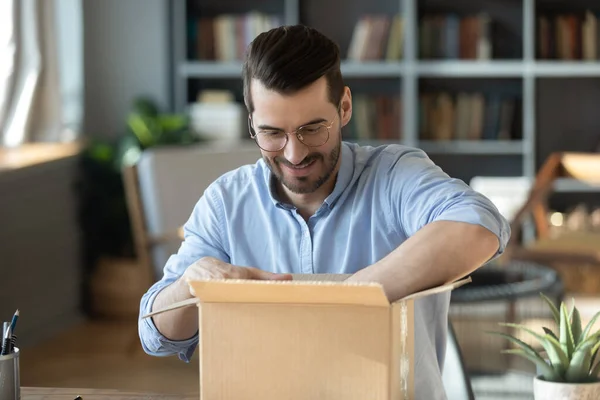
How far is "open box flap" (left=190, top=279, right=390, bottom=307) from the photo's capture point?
120 cm

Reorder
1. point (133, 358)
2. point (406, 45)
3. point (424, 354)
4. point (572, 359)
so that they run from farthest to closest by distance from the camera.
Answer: point (406, 45) → point (133, 358) → point (424, 354) → point (572, 359)

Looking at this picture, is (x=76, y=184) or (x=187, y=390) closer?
(x=187, y=390)

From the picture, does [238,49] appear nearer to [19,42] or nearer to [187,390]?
[19,42]

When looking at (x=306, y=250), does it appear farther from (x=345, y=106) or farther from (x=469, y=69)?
(x=469, y=69)

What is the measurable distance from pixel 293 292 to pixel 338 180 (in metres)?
0.65

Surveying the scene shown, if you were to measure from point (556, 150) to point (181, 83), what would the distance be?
6.84 feet

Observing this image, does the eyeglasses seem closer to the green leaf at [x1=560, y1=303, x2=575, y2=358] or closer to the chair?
the green leaf at [x1=560, y1=303, x2=575, y2=358]

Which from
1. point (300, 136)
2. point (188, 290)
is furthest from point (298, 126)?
point (188, 290)

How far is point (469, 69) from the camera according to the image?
18.5 ft

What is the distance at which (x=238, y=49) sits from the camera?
227 inches

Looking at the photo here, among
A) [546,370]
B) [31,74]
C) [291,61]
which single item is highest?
[291,61]

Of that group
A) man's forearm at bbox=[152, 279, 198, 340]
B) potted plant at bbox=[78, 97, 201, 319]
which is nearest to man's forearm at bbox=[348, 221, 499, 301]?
man's forearm at bbox=[152, 279, 198, 340]

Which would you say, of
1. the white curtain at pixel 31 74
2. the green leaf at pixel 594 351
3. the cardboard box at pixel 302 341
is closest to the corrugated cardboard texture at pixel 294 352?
the cardboard box at pixel 302 341

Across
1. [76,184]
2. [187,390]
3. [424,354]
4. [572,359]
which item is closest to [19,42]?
[76,184]
